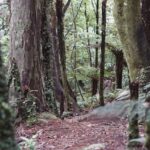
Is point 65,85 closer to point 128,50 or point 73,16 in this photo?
point 128,50

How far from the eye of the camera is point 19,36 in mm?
8969

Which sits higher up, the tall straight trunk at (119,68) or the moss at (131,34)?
the moss at (131,34)

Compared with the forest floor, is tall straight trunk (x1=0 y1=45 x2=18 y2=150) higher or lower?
higher

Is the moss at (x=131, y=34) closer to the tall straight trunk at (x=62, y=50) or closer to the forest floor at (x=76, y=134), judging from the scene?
the tall straight trunk at (x=62, y=50)

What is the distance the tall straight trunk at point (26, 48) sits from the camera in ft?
29.0

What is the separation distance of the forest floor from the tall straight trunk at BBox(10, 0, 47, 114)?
3.04ft

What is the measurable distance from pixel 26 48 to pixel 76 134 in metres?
2.75

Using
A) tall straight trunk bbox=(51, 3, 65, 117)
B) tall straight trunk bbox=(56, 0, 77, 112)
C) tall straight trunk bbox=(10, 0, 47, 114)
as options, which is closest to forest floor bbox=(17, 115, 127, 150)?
tall straight trunk bbox=(10, 0, 47, 114)

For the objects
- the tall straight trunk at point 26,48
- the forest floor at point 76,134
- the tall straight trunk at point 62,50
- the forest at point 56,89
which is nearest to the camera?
the forest floor at point 76,134

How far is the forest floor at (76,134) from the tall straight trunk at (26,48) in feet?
3.04

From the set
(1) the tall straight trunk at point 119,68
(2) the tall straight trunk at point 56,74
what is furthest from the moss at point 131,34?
(1) the tall straight trunk at point 119,68

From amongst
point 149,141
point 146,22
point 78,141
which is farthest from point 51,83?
point 149,141

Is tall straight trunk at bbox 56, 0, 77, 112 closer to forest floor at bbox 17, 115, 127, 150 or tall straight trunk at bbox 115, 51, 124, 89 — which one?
tall straight trunk at bbox 115, 51, 124, 89

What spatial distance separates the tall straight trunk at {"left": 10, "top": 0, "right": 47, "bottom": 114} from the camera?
884 centimetres
